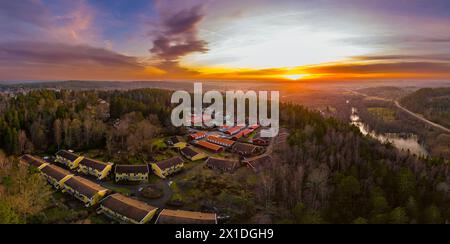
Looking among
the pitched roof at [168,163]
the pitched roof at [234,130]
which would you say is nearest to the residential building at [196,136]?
the pitched roof at [234,130]

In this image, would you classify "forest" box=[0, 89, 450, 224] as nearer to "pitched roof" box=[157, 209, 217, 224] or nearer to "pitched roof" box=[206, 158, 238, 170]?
"pitched roof" box=[157, 209, 217, 224]

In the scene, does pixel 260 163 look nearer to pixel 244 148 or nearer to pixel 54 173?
pixel 244 148

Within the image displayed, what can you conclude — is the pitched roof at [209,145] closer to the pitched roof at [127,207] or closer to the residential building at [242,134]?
the residential building at [242,134]
